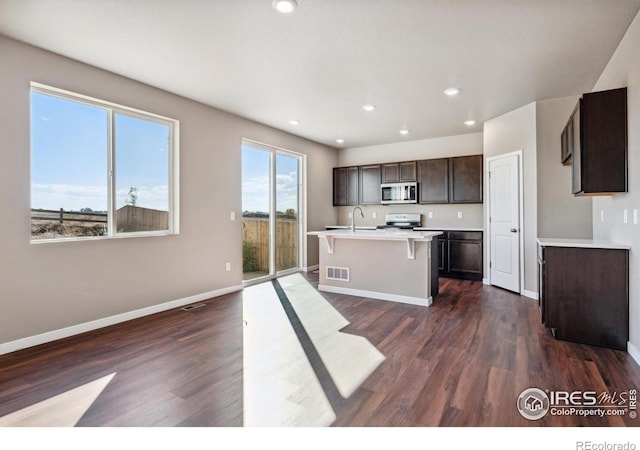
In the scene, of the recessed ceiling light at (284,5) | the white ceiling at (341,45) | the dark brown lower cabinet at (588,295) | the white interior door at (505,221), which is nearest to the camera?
the recessed ceiling light at (284,5)

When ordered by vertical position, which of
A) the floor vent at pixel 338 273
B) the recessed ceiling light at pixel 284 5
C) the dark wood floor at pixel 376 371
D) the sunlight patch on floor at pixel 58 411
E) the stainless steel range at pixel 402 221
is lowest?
the sunlight patch on floor at pixel 58 411

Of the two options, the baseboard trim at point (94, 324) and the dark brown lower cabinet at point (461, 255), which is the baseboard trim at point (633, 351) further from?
the baseboard trim at point (94, 324)

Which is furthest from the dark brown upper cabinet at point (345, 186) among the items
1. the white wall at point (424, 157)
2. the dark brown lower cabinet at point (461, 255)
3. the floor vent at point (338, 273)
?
the floor vent at point (338, 273)

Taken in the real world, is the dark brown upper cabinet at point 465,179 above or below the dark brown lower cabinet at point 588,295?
above

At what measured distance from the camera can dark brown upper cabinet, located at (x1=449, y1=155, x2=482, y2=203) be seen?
596 cm

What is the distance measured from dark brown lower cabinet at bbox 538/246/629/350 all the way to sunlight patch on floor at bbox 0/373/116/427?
368 cm

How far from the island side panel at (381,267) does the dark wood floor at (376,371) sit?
1.85ft

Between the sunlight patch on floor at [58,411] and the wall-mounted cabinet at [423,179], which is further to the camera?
the wall-mounted cabinet at [423,179]

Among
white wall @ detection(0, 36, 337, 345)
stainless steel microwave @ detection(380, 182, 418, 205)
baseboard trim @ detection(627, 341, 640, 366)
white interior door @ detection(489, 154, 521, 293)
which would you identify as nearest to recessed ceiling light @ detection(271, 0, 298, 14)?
white wall @ detection(0, 36, 337, 345)

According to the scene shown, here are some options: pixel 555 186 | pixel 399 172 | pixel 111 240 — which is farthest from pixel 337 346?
pixel 399 172

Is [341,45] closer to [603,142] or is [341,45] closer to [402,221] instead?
[603,142]

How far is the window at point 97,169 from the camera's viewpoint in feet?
10.2

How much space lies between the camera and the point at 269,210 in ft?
19.4

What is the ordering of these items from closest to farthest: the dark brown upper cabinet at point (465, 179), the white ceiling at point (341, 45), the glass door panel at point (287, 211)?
the white ceiling at point (341, 45)
the dark brown upper cabinet at point (465, 179)
the glass door panel at point (287, 211)
